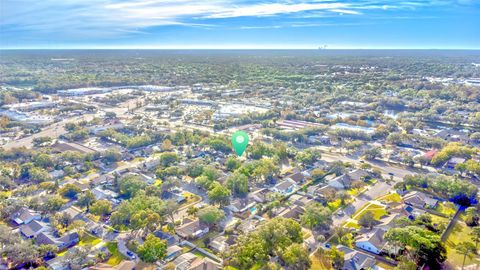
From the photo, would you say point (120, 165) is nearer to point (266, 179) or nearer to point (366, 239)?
point (266, 179)

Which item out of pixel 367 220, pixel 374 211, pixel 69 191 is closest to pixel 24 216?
pixel 69 191

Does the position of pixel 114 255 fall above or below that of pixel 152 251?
below

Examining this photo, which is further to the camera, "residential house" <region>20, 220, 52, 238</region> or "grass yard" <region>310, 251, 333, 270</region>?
"residential house" <region>20, 220, 52, 238</region>

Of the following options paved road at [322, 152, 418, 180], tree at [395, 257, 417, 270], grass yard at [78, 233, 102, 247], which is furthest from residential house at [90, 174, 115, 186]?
tree at [395, 257, 417, 270]

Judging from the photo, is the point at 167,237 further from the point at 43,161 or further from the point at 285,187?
the point at 43,161

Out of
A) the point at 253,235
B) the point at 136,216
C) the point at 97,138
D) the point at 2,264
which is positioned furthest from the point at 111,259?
the point at 97,138

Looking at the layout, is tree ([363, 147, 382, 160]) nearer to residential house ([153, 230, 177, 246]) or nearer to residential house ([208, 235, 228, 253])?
residential house ([208, 235, 228, 253])

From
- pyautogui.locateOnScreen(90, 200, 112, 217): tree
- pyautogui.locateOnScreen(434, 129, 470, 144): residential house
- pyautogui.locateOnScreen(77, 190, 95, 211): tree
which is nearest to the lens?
pyautogui.locateOnScreen(90, 200, 112, 217): tree

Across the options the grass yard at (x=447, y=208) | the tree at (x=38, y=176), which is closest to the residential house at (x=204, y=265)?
the grass yard at (x=447, y=208)
